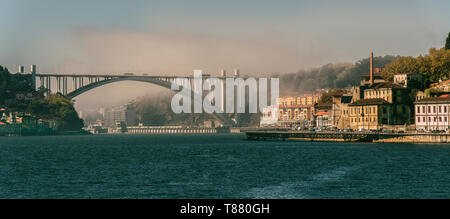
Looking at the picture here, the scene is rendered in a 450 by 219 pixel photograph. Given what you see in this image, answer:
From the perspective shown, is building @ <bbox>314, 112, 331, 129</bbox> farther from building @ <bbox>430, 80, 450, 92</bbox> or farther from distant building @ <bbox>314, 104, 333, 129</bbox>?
building @ <bbox>430, 80, 450, 92</bbox>

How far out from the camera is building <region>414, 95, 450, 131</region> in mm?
119125

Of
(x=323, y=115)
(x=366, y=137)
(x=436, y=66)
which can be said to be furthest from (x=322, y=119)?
(x=366, y=137)

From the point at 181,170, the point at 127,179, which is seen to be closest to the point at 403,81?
the point at 181,170

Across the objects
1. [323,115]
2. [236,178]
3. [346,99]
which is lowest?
[236,178]

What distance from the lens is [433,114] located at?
121438mm

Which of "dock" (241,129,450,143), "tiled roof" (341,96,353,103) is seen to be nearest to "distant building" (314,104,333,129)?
"tiled roof" (341,96,353,103)

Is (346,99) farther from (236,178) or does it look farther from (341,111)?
(236,178)

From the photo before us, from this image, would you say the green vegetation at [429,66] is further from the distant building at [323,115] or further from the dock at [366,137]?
the dock at [366,137]

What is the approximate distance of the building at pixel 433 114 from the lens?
119 meters

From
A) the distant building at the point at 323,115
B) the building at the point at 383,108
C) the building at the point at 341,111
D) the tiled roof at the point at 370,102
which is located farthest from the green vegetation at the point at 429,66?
the distant building at the point at 323,115

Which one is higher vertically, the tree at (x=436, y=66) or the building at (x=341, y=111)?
the tree at (x=436, y=66)

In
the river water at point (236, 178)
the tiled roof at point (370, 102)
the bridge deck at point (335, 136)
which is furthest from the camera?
the tiled roof at point (370, 102)
